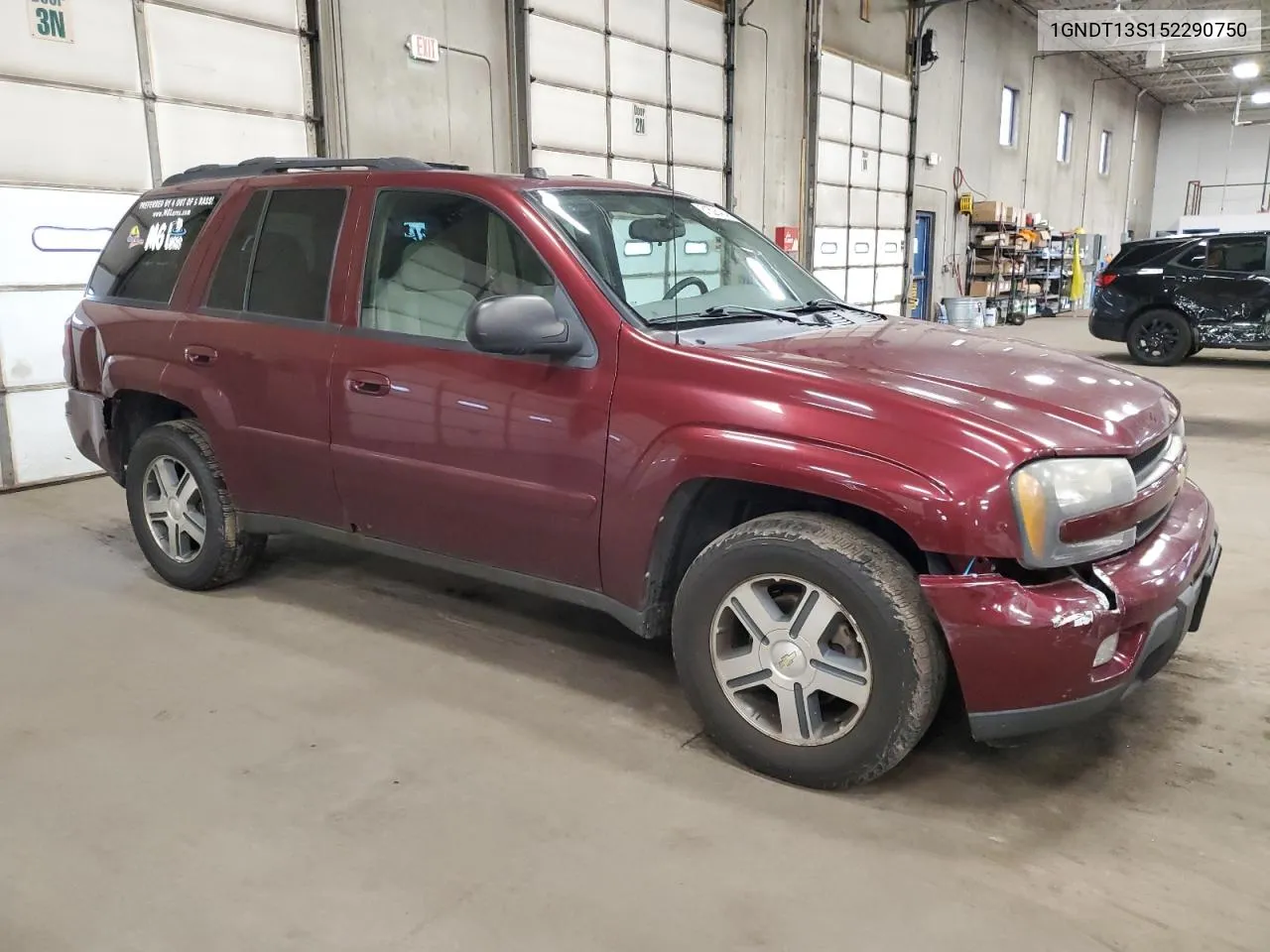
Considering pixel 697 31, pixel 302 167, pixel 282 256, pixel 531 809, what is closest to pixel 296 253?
pixel 282 256

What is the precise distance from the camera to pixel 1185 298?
1103 centimetres

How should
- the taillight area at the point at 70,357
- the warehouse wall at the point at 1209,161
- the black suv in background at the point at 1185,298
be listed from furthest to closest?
1. the warehouse wall at the point at 1209,161
2. the black suv in background at the point at 1185,298
3. the taillight area at the point at 70,357

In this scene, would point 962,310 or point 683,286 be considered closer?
point 683,286

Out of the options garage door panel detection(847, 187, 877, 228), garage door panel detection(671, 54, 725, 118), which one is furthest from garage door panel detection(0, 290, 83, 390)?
garage door panel detection(847, 187, 877, 228)

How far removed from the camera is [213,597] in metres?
3.96

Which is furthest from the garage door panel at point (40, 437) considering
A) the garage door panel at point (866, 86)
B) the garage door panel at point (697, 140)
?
the garage door panel at point (866, 86)

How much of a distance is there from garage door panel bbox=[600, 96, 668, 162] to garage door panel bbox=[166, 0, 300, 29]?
3.81 metres

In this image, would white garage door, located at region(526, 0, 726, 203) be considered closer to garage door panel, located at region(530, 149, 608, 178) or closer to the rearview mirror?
garage door panel, located at region(530, 149, 608, 178)

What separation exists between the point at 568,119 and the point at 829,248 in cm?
616

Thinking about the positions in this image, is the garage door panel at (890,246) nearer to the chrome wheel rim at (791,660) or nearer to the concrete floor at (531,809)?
the concrete floor at (531,809)

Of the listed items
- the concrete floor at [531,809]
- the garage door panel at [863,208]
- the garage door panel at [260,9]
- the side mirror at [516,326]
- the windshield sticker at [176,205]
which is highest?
the garage door panel at [260,9]

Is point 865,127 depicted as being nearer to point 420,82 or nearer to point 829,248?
point 829,248

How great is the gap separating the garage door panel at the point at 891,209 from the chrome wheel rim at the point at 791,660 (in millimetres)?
14676

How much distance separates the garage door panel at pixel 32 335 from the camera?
6.15 metres
